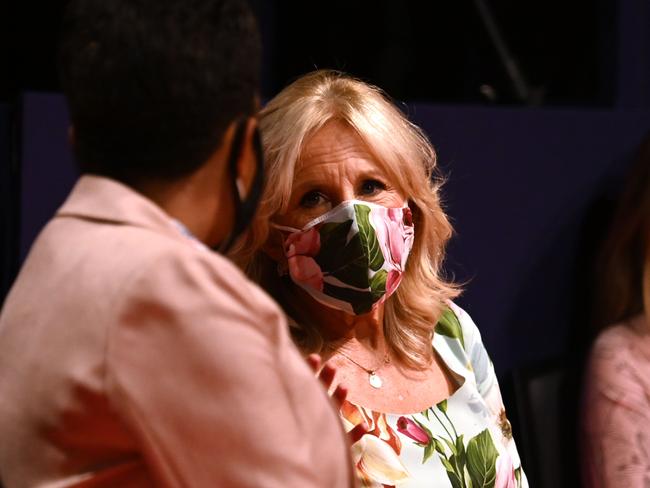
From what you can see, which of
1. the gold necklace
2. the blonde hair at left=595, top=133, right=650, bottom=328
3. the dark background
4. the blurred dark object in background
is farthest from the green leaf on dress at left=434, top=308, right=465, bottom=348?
the blurred dark object in background

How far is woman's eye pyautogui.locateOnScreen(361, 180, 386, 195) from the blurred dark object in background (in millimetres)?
1389

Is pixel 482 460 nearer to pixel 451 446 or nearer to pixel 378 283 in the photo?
pixel 451 446

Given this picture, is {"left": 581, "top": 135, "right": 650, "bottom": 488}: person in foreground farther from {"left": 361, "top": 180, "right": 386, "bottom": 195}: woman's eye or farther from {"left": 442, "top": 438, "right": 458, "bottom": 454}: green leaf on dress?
{"left": 361, "top": 180, "right": 386, "bottom": 195}: woman's eye

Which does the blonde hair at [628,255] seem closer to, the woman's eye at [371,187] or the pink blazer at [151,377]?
the woman's eye at [371,187]

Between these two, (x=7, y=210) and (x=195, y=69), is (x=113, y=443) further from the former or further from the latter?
(x=7, y=210)

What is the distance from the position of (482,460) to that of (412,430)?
0.45 ft

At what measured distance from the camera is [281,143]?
1846mm

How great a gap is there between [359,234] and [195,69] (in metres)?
0.85

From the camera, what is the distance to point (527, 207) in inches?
102

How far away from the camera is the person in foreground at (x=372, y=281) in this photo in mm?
1778

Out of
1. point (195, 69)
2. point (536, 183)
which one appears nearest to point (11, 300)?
point (195, 69)

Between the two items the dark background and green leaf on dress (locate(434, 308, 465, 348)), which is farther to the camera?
the dark background

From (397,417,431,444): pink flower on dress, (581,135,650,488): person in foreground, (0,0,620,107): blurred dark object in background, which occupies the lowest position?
(581,135,650,488): person in foreground

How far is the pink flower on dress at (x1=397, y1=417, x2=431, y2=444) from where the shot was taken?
1775 mm
